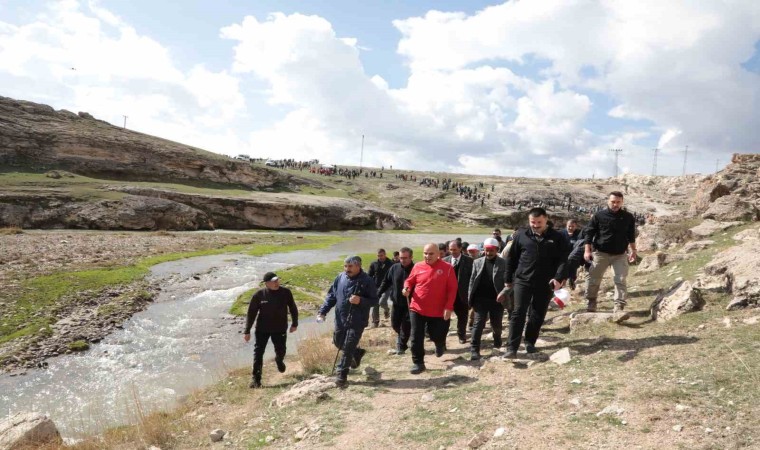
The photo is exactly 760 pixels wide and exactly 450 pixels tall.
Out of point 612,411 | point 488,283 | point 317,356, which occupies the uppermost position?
point 488,283

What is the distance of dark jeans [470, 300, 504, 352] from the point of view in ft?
26.0

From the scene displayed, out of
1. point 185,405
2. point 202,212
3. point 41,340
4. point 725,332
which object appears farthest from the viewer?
point 202,212

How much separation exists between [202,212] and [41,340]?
3947 centimetres

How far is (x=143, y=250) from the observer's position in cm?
2945

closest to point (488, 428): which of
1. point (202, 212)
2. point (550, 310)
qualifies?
point (550, 310)

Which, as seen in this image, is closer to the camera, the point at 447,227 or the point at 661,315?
the point at 661,315

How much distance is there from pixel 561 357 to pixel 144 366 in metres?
10.2

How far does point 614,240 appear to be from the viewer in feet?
26.7

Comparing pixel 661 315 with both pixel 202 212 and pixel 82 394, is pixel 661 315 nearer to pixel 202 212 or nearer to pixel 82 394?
pixel 82 394

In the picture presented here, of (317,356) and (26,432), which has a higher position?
(317,356)

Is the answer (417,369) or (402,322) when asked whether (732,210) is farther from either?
(417,369)

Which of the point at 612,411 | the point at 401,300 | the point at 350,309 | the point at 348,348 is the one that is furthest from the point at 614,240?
the point at 348,348

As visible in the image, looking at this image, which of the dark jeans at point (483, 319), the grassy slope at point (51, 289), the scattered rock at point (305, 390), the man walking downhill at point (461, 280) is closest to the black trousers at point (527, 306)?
the dark jeans at point (483, 319)

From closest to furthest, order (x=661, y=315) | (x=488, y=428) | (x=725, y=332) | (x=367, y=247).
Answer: (x=488, y=428) → (x=725, y=332) → (x=661, y=315) → (x=367, y=247)
